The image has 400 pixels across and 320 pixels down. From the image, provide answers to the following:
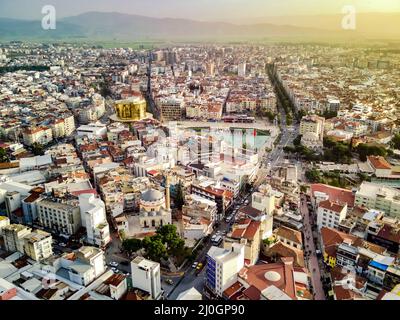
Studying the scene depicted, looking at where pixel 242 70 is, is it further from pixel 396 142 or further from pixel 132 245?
pixel 132 245

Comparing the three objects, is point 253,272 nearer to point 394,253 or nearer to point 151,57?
point 394,253

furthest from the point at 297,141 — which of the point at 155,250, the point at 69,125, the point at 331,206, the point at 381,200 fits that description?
the point at 69,125

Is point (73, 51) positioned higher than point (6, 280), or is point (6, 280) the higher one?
point (73, 51)

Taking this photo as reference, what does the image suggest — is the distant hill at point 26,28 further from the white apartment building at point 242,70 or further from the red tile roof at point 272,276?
the white apartment building at point 242,70

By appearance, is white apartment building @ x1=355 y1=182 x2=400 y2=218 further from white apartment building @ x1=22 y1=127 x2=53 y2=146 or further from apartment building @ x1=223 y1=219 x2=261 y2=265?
white apartment building @ x1=22 y1=127 x2=53 y2=146

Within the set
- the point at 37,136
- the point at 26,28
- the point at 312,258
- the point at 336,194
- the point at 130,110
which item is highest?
the point at 26,28
